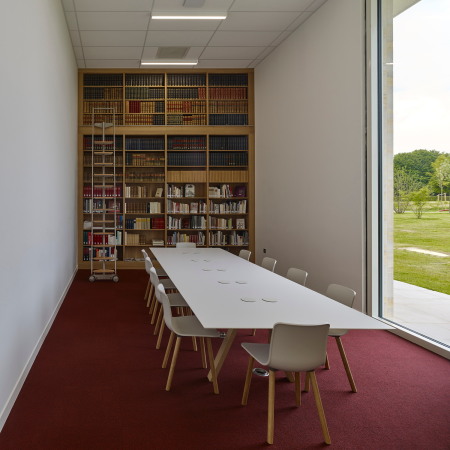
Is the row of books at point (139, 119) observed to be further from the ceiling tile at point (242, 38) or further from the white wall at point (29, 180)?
the white wall at point (29, 180)

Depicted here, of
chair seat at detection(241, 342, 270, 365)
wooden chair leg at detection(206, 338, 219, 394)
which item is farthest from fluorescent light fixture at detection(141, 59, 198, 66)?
chair seat at detection(241, 342, 270, 365)

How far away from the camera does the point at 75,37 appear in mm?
7387

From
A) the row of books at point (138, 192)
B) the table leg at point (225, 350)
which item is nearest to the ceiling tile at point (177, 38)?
the row of books at point (138, 192)

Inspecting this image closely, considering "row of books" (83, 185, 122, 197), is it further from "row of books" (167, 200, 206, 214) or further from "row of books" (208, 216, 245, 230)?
"row of books" (208, 216, 245, 230)

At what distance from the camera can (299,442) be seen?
268cm

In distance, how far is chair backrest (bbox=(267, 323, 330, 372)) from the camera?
2592 mm

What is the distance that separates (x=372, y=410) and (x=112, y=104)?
7750 millimetres

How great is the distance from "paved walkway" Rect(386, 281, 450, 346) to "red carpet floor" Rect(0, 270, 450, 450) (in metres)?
0.28

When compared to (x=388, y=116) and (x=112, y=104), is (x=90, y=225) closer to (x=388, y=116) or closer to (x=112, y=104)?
(x=112, y=104)

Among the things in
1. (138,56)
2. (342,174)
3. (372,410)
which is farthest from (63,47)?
(372,410)

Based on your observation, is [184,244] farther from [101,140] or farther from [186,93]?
[186,93]

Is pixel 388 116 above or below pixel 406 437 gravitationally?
above

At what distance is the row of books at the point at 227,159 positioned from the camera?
30.7 ft

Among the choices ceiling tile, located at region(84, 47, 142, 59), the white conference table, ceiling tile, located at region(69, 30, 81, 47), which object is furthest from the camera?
ceiling tile, located at region(84, 47, 142, 59)
